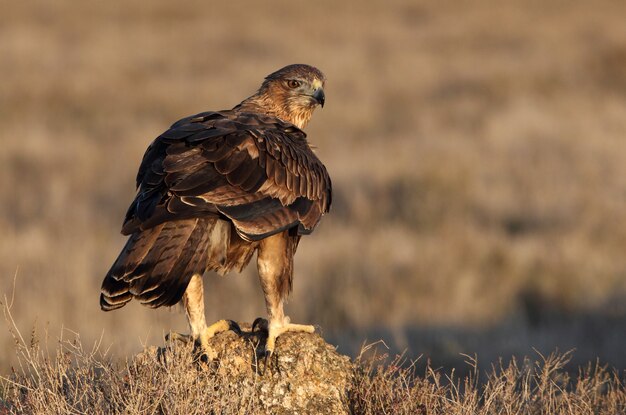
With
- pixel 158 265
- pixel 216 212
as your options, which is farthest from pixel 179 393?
pixel 216 212

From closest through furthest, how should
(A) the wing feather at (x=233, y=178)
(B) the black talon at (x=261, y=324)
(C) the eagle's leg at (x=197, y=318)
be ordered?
(A) the wing feather at (x=233, y=178), (C) the eagle's leg at (x=197, y=318), (B) the black talon at (x=261, y=324)

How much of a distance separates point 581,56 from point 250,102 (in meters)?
19.3

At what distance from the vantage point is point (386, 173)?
14750mm

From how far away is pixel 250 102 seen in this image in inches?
244

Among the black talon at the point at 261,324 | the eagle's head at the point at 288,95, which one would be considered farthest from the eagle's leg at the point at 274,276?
the eagle's head at the point at 288,95

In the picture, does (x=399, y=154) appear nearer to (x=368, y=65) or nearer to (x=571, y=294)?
(x=571, y=294)

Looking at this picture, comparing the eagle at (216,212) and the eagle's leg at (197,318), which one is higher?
the eagle at (216,212)

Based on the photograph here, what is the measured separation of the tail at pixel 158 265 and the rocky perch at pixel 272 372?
1.10 feet

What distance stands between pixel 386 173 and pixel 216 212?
33.2 ft

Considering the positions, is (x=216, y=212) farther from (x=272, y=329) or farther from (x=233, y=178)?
(x=272, y=329)

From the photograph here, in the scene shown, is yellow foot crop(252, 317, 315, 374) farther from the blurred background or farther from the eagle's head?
the eagle's head

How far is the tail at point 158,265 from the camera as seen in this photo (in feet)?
14.6

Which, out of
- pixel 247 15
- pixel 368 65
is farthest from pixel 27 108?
pixel 247 15

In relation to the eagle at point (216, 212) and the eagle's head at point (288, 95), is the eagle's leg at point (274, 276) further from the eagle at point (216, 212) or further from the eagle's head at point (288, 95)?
the eagle's head at point (288, 95)
